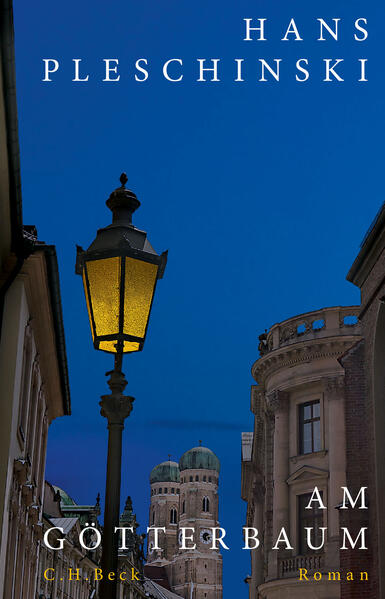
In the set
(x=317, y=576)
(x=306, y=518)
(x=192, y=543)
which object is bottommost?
(x=317, y=576)

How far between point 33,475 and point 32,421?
2127 mm

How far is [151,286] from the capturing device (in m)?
7.37

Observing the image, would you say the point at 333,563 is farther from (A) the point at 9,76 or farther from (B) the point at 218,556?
(B) the point at 218,556

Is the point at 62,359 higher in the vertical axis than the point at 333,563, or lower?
higher

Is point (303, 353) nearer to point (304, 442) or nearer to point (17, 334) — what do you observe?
point (304, 442)

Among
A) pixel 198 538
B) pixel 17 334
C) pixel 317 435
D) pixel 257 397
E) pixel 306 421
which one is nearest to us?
pixel 17 334

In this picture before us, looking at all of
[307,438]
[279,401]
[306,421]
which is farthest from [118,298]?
[279,401]

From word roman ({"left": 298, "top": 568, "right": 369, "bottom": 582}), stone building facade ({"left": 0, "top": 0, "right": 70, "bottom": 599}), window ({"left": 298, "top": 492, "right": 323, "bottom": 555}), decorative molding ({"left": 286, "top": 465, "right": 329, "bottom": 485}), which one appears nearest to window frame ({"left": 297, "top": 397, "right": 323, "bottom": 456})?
decorative molding ({"left": 286, "top": 465, "right": 329, "bottom": 485})

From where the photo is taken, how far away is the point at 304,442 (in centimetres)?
3678

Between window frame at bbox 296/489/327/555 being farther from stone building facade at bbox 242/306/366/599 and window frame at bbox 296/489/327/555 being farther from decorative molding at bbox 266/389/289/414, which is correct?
decorative molding at bbox 266/389/289/414

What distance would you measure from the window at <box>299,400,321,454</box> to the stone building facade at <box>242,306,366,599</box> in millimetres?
42

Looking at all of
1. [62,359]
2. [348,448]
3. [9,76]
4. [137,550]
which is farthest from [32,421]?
[137,550]

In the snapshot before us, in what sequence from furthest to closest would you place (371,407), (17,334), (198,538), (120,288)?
(198,538), (371,407), (17,334), (120,288)

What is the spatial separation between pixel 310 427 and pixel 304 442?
2.22ft
